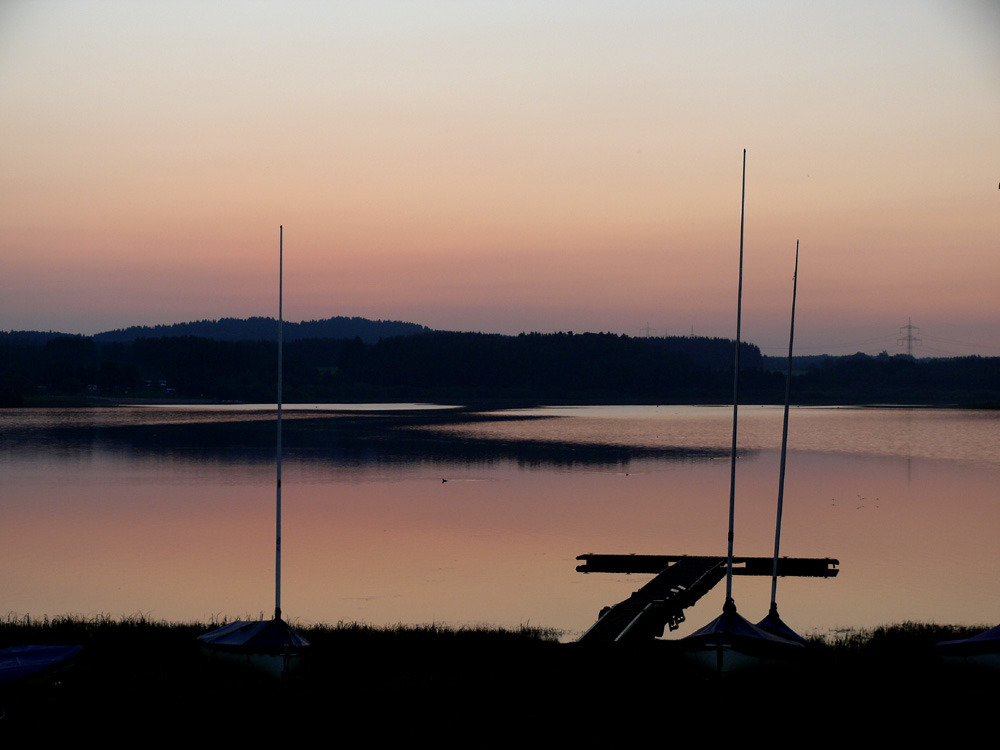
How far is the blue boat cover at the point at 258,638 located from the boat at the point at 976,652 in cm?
801

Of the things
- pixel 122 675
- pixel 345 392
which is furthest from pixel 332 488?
pixel 345 392

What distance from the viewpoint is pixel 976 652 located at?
1227cm

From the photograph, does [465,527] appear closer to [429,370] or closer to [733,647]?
[733,647]

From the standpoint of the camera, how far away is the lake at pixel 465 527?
68.8ft

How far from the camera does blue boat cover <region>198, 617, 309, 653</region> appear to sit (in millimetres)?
12383

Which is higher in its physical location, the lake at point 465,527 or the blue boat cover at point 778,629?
the blue boat cover at point 778,629

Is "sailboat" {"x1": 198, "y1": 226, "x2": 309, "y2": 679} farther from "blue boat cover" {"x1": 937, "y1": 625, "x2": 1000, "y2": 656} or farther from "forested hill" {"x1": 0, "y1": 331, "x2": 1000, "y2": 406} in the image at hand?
"forested hill" {"x1": 0, "y1": 331, "x2": 1000, "y2": 406}

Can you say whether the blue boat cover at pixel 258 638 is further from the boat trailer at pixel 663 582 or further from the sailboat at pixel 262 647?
the boat trailer at pixel 663 582

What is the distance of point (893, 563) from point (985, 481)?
22.1 meters

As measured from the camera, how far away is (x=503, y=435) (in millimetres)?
72062

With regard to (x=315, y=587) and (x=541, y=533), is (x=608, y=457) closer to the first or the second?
(x=541, y=533)

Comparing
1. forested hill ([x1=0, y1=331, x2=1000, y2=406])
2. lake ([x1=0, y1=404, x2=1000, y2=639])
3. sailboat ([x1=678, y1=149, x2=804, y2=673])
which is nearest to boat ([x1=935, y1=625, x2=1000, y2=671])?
sailboat ([x1=678, y1=149, x2=804, y2=673])

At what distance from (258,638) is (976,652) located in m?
8.72

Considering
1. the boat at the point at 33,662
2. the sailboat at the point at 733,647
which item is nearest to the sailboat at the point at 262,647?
the boat at the point at 33,662
